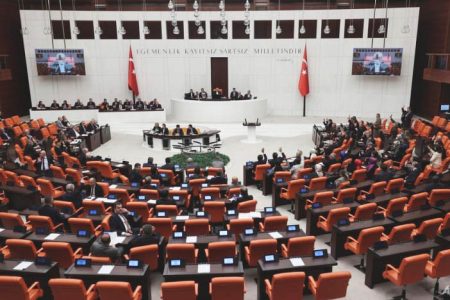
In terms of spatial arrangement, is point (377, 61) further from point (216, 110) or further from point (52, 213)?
point (52, 213)

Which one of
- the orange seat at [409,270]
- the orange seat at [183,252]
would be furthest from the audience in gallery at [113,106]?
the orange seat at [409,270]

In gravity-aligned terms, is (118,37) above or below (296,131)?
above

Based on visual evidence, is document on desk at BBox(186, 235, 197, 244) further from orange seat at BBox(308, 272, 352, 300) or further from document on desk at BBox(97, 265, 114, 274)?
orange seat at BBox(308, 272, 352, 300)

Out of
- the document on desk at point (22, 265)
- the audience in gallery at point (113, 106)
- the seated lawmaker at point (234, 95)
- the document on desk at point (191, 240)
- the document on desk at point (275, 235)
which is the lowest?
the document on desk at point (275, 235)

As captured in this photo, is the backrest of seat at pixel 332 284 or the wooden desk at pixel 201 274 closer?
the backrest of seat at pixel 332 284

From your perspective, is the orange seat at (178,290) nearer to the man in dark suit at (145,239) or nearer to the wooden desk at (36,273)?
the man in dark suit at (145,239)

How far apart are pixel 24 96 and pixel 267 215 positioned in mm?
22884

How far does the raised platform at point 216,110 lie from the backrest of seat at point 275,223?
14572mm

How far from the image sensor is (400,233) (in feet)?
22.9

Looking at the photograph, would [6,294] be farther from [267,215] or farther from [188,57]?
[188,57]

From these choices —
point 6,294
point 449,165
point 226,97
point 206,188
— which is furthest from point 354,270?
point 226,97

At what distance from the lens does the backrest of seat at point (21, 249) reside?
6.28m

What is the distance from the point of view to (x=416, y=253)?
258 inches

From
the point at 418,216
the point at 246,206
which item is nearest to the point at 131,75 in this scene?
the point at 246,206
